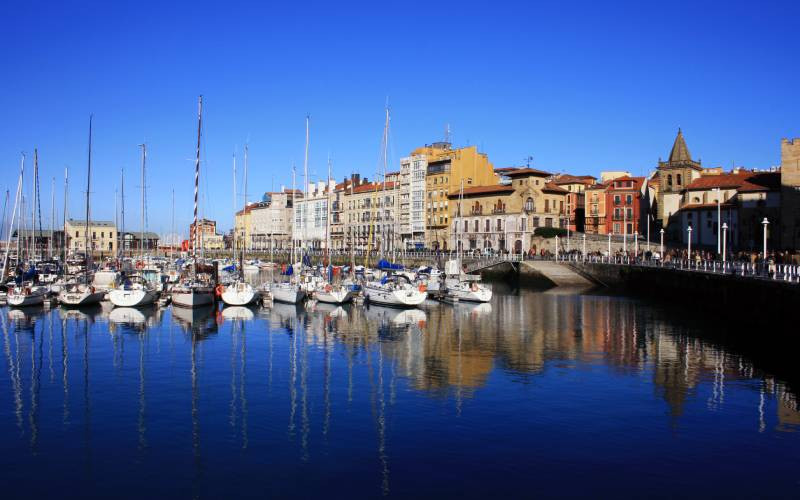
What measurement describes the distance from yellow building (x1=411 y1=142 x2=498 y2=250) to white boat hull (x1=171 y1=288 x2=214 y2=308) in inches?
3010

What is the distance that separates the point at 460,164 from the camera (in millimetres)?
131375

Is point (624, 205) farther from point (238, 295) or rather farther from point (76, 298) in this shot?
point (76, 298)

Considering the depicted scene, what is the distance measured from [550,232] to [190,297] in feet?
233

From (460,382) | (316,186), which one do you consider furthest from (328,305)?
(316,186)

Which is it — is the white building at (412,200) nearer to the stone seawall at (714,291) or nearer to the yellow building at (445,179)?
the yellow building at (445,179)

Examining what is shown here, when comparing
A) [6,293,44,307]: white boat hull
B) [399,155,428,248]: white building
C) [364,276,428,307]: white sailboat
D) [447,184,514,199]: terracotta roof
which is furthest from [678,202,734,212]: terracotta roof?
[6,293,44,307]: white boat hull

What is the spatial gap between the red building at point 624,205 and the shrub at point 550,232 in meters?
10.9

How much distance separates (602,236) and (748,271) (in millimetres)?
55003

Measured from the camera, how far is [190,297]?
5647 cm

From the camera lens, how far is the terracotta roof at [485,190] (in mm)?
120625

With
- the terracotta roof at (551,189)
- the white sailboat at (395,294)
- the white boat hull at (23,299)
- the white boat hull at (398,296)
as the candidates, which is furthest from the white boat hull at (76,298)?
the terracotta roof at (551,189)

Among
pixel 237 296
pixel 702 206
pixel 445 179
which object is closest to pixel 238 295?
pixel 237 296

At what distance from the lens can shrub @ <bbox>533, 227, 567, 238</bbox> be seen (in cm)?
11311

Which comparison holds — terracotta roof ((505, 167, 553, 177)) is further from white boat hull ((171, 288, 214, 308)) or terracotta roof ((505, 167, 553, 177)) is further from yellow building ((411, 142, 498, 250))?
white boat hull ((171, 288, 214, 308))
